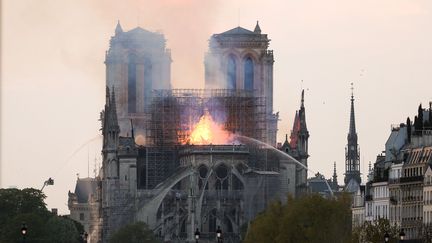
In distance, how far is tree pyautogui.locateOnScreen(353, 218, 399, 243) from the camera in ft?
634

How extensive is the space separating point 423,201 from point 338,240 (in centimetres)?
610

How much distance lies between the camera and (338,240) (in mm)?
198500

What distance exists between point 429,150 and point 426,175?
10.00 feet

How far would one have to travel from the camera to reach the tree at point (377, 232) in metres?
193

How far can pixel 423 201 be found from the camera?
196375mm

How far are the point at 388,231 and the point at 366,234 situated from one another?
417 cm

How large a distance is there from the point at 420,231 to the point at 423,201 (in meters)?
4.04

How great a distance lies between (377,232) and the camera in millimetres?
194125

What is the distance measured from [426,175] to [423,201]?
2.13 meters

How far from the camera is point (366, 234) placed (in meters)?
197

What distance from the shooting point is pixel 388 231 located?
193 m

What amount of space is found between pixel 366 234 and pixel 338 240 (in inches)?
87.0

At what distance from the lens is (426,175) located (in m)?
195
